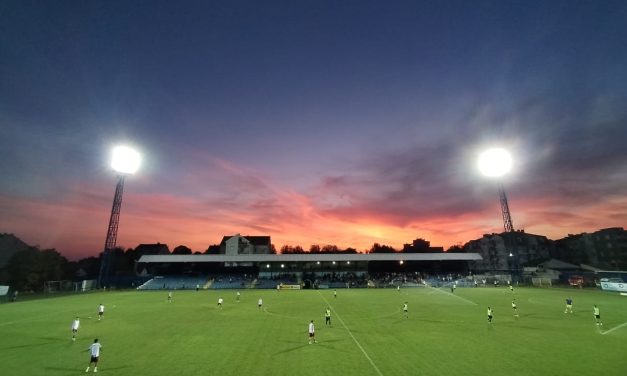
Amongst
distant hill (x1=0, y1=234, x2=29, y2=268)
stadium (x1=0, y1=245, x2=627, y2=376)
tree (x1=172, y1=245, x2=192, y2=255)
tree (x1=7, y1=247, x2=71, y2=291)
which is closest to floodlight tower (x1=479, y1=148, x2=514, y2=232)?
stadium (x1=0, y1=245, x2=627, y2=376)

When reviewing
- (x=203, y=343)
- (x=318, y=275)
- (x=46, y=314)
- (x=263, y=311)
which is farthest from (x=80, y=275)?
(x=203, y=343)

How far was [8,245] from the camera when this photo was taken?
94.4m

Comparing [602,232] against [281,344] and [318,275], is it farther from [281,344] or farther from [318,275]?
[281,344]

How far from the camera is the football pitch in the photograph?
18.1 meters

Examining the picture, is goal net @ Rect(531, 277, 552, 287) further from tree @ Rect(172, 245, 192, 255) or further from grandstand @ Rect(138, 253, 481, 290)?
tree @ Rect(172, 245, 192, 255)

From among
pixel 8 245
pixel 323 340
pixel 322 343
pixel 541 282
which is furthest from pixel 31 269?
pixel 541 282

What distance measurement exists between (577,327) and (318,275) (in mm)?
71578

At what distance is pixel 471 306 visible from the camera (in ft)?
149

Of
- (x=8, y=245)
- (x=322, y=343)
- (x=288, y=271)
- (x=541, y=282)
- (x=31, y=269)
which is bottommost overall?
(x=322, y=343)

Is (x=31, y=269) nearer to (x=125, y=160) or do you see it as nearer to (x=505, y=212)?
(x=125, y=160)

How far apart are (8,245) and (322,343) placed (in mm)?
112848

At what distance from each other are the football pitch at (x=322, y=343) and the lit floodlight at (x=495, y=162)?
29240 mm

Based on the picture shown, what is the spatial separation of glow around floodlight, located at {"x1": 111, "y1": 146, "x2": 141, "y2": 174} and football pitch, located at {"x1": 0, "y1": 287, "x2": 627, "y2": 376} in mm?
31912

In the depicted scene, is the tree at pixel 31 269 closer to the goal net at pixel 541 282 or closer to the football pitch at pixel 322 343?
the football pitch at pixel 322 343
